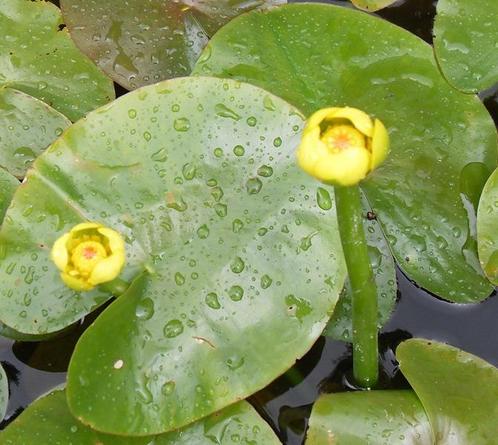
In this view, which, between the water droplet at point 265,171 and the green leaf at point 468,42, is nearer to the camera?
the water droplet at point 265,171

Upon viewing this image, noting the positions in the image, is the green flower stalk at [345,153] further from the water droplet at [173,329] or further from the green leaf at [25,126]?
the green leaf at [25,126]

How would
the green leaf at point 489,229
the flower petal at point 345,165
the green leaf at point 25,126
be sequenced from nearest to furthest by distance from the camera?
the flower petal at point 345,165 → the green leaf at point 489,229 → the green leaf at point 25,126

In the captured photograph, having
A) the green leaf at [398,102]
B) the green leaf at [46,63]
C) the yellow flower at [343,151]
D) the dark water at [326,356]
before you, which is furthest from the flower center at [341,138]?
the green leaf at [46,63]

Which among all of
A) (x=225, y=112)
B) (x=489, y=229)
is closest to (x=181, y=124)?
(x=225, y=112)

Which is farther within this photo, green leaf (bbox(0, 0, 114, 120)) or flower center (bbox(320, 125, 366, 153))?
green leaf (bbox(0, 0, 114, 120))

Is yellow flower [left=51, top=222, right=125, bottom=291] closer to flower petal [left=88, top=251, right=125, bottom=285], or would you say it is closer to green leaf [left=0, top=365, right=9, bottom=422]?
flower petal [left=88, top=251, right=125, bottom=285]

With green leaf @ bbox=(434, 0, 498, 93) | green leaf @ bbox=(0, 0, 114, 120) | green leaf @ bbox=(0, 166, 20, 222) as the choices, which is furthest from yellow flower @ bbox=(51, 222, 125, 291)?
green leaf @ bbox=(434, 0, 498, 93)
